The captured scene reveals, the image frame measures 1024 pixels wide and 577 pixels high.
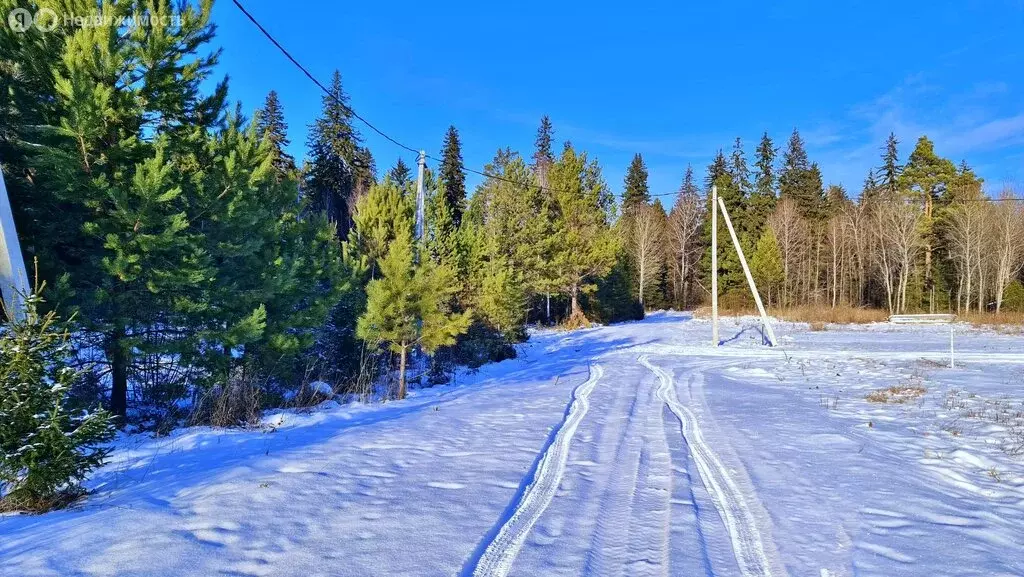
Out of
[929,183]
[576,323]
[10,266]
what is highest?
[929,183]

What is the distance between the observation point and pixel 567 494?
4312mm

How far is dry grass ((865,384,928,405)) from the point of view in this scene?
890 centimetres

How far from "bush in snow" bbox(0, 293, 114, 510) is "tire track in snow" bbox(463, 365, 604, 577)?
10.6 ft

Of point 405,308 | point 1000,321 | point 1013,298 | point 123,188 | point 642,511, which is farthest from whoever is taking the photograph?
point 1013,298

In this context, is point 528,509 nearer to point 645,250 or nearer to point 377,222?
point 377,222

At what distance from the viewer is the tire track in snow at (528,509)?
10.1 feet

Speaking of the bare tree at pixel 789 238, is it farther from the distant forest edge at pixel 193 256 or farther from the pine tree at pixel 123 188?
the pine tree at pixel 123 188

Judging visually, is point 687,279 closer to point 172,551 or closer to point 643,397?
point 643,397

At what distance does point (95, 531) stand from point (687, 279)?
54.0 metres

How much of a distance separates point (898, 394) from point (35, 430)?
12.4 m

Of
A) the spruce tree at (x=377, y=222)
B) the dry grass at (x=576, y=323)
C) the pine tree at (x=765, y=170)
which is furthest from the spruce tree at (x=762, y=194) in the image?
the spruce tree at (x=377, y=222)

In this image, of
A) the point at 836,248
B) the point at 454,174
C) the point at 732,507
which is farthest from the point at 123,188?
the point at 836,248

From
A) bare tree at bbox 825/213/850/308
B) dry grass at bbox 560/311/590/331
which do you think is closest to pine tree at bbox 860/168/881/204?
bare tree at bbox 825/213/850/308

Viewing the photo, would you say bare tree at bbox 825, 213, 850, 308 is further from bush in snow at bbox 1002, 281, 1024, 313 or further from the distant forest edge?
the distant forest edge
